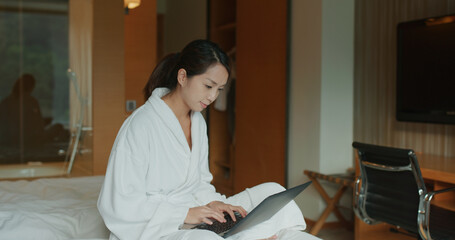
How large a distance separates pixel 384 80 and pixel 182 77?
195cm

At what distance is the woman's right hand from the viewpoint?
146cm

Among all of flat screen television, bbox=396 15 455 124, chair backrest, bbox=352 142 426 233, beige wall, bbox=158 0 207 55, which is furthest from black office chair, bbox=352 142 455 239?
beige wall, bbox=158 0 207 55

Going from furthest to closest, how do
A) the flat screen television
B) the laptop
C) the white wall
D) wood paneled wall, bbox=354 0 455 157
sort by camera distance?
the white wall → wood paneled wall, bbox=354 0 455 157 → the flat screen television → the laptop

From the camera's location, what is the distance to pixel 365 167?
2.41m

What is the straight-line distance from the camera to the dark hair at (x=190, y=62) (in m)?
1.64

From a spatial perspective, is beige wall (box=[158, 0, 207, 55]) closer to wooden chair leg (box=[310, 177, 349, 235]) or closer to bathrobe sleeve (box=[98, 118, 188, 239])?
wooden chair leg (box=[310, 177, 349, 235])

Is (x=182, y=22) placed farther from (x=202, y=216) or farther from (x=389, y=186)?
(x=202, y=216)

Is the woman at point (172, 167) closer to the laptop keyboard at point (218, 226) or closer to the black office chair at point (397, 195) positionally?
the laptop keyboard at point (218, 226)

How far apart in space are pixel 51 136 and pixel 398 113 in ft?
7.55

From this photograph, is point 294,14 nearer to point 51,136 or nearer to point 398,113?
point 398,113

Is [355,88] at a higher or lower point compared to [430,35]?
lower

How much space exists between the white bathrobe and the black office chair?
0.76 meters

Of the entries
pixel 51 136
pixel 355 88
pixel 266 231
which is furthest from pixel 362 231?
pixel 51 136

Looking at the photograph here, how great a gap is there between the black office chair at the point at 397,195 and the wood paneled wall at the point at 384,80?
2.05 feet
